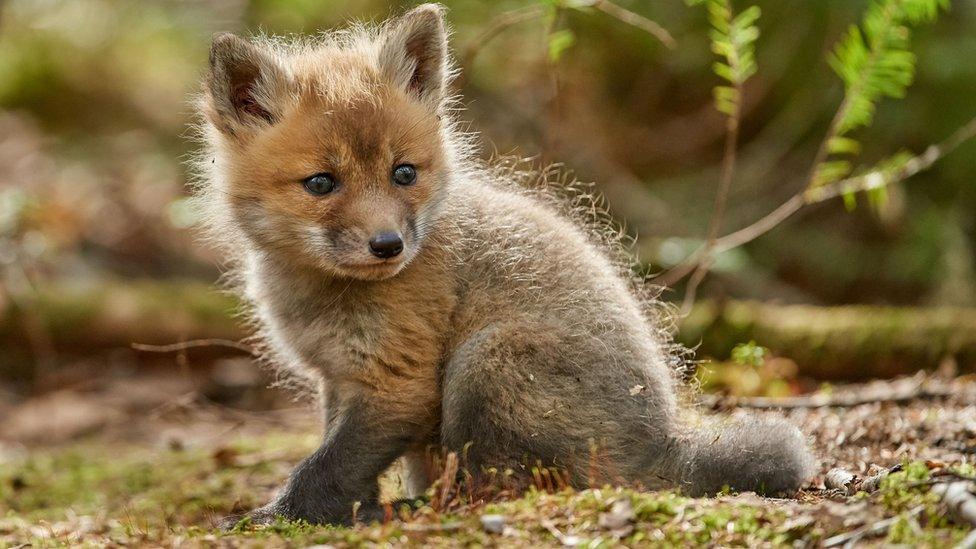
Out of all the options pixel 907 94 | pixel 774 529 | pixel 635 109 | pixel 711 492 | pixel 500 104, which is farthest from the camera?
pixel 635 109

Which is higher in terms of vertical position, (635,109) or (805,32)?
(805,32)

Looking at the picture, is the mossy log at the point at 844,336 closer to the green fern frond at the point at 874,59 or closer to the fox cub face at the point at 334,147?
the green fern frond at the point at 874,59

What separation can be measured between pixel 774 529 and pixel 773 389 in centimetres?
369

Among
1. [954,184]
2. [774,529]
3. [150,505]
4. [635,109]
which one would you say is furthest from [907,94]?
[150,505]

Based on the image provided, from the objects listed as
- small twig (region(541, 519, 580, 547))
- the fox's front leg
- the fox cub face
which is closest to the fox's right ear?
the fox cub face

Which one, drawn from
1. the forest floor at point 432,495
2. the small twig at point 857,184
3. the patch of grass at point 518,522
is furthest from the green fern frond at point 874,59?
the patch of grass at point 518,522

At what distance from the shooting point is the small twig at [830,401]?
645 cm

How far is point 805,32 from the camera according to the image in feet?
33.0

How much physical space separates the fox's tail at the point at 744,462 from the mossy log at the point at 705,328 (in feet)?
7.26

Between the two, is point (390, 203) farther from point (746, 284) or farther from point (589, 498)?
point (746, 284)

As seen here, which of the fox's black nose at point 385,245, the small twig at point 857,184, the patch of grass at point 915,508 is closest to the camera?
the patch of grass at point 915,508

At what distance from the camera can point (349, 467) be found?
4453 mm

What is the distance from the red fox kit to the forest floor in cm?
29

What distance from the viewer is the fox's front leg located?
176 inches
